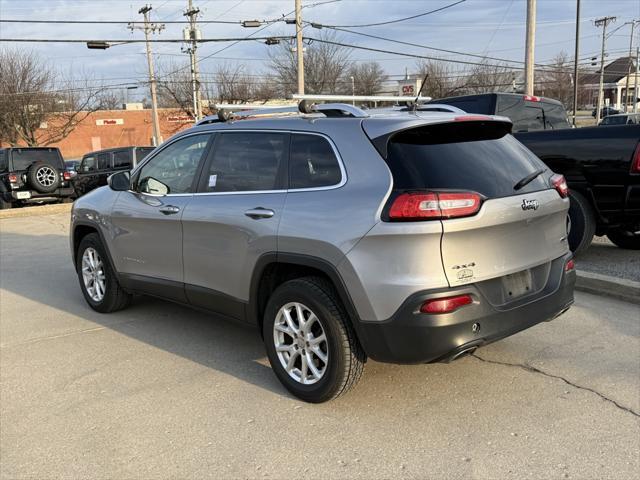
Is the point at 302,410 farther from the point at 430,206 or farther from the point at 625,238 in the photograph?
the point at 625,238

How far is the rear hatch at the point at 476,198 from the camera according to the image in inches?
121

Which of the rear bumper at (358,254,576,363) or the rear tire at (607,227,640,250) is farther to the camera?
the rear tire at (607,227,640,250)

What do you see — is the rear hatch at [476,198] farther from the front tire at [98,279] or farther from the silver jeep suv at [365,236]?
the front tire at [98,279]

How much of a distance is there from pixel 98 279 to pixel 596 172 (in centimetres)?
531

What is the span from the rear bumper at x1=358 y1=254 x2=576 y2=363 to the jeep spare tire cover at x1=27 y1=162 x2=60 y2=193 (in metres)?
14.9

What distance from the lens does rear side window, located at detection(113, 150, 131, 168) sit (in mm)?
17859

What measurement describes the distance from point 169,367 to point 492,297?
2.48 meters

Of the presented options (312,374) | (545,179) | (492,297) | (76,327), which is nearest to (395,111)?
(545,179)

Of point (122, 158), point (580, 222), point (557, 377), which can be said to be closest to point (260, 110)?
point (557, 377)

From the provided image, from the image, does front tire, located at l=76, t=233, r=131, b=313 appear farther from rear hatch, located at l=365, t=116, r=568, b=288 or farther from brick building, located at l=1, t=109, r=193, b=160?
brick building, located at l=1, t=109, r=193, b=160

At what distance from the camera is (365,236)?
315 centimetres

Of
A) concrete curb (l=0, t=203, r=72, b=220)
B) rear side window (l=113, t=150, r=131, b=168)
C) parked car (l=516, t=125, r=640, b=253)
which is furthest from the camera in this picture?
rear side window (l=113, t=150, r=131, b=168)

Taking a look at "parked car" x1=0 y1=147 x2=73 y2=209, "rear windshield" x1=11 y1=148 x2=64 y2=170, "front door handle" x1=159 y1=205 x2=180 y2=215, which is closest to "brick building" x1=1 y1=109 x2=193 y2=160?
"rear windshield" x1=11 y1=148 x2=64 y2=170

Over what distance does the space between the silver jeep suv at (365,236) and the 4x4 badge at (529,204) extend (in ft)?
0.08
